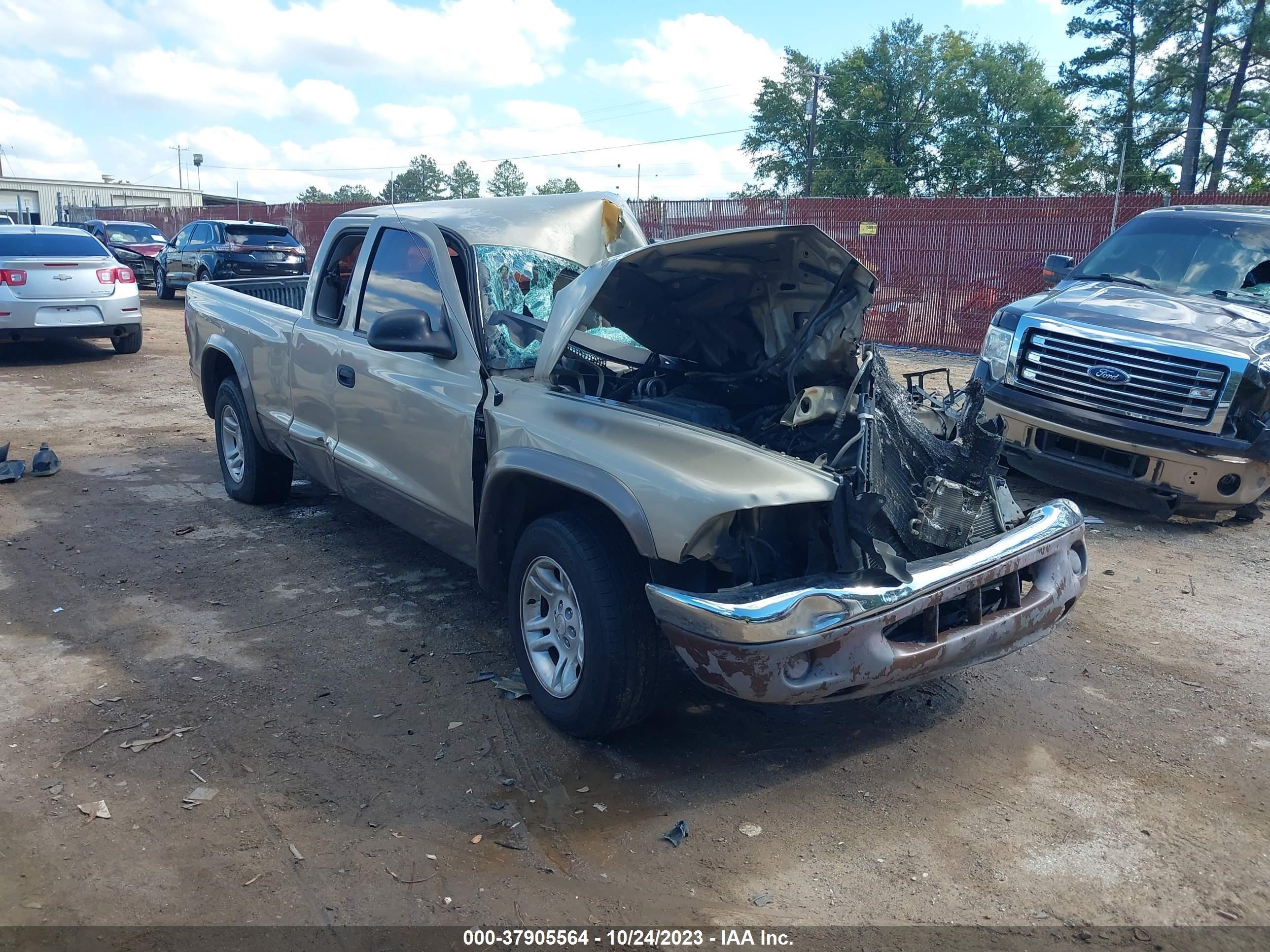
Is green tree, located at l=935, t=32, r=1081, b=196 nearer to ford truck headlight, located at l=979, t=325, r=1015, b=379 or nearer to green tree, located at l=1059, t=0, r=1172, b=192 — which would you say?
green tree, located at l=1059, t=0, r=1172, b=192

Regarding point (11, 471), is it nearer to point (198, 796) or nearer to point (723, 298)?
point (198, 796)

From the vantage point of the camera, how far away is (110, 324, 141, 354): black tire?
1264 cm

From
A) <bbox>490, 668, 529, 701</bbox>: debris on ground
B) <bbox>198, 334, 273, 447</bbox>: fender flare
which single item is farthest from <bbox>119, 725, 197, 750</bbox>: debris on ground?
<bbox>198, 334, 273, 447</bbox>: fender flare

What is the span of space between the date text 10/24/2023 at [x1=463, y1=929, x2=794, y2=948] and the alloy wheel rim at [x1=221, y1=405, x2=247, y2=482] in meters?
4.48

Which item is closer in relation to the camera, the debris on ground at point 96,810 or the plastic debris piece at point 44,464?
the debris on ground at point 96,810

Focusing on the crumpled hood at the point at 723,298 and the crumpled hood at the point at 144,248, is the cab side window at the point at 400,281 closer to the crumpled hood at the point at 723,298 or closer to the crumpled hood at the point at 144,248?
the crumpled hood at the point at 723,298

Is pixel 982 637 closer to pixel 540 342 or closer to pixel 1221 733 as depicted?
pixel 1221 733

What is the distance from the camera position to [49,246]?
11.7m

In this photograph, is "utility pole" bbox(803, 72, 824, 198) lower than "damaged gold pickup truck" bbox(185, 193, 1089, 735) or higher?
higher

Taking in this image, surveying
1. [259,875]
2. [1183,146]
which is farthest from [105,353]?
[1183,146]

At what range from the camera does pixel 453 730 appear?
358cm

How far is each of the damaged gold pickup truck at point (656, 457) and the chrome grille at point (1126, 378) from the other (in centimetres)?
227

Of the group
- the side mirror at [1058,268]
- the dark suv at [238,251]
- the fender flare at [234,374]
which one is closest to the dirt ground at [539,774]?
the fender flare at [234,374]

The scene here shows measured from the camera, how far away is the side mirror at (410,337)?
382 centimetres
